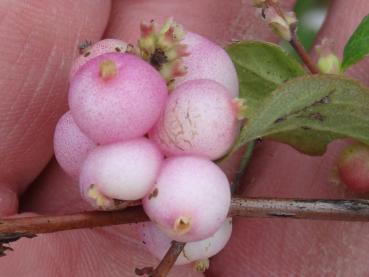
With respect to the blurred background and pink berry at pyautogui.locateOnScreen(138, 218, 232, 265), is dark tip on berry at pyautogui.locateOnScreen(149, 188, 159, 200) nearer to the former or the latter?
pink berry at pyautogui.locateOnScreen(138, 218, 232, 265)

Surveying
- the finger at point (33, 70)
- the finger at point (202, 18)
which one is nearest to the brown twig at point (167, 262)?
the finger at point (33, 70)

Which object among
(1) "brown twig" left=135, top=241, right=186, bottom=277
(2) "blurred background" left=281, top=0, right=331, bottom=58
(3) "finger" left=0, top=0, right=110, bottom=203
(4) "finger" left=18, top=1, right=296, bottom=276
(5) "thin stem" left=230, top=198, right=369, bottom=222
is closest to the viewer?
(1) "brown twig" left=135, top=241, right=186, bottom=277

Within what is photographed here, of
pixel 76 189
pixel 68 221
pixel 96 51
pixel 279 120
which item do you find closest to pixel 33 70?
pixel 76 189

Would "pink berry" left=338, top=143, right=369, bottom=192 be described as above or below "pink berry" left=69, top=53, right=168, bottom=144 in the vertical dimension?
below

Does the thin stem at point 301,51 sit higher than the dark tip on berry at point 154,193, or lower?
→ higher

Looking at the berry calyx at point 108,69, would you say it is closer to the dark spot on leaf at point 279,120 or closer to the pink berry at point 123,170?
the pink berry at point 123,170

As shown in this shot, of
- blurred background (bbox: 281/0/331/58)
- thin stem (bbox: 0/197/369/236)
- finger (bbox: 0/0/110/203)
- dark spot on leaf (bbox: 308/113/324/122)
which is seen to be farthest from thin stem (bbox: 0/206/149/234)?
blurred background (bbox: 281/0/331/58)

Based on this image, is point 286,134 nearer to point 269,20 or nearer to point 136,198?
point 269,20
